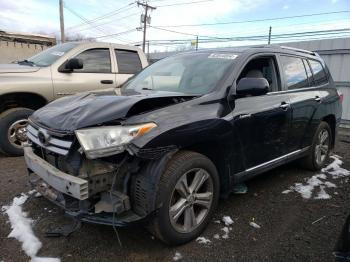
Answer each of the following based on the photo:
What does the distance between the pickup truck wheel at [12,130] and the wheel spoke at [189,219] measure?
11.0 ft

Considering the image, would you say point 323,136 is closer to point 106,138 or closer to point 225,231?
point 225,231

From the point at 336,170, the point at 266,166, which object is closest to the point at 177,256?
the point at 266,166

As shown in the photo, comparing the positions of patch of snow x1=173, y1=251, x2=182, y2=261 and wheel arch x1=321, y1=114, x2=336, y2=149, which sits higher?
wheel arch x1=321, y1=114, x2=336, y2=149

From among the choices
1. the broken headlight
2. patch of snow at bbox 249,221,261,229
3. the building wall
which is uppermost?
the building wall

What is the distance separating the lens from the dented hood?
8.77 ft

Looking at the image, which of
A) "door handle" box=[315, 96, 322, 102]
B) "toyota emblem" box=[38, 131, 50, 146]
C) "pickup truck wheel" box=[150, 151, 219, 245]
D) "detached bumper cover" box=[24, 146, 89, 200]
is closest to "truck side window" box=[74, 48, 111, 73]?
"toyota emblem" box=[38, 131, 50, 146]

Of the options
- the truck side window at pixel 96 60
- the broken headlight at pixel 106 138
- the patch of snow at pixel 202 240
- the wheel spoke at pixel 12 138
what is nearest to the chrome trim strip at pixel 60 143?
the broken headlight at pixel 106 138

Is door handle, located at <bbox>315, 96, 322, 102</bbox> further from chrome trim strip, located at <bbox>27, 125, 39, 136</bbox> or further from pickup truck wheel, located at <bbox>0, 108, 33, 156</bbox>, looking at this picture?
pickup truck wheel, located at <bbox>0, 108, 33, 156</bbox>

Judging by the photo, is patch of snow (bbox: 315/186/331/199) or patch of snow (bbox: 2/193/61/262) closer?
patch of snow (bbox: 2/193/61/262)

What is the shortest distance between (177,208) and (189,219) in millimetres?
213

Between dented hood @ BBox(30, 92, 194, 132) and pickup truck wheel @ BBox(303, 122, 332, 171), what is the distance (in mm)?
2750

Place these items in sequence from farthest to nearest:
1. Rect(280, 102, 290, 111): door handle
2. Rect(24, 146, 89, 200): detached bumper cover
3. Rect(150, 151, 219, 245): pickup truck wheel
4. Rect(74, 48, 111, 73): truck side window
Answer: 1. Rect(74, 48, 111, 73): truck side window
2. Rect(280, 102, 290, 111): door handle
3. Rect(150, 151, 219, 245): pickup truck wheel
4. Rect(24, 146, 89, 200): detached bumper cover

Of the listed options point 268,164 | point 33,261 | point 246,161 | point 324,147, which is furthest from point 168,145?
point 324,147

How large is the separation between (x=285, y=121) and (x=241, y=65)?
3.30ft
